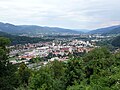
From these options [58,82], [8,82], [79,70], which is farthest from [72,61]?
[8,82]

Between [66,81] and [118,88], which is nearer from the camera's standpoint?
[118,88]

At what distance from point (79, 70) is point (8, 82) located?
569 centimetres

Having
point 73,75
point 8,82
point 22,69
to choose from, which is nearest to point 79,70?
point 73,75

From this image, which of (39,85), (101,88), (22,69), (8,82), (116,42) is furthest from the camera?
(116,42)

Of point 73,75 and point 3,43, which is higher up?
point 3,43

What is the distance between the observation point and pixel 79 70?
18.1 metres

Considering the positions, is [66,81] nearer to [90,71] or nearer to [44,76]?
[44,76]

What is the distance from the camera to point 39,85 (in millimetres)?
15391

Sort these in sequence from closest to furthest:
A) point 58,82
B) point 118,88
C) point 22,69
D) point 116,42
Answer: point 118,88
point 58,82
point 22,69
point 116,42

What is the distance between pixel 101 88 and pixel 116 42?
10708 cm

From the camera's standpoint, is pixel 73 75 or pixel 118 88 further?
pixel 73 75

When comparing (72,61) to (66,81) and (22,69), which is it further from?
(22,69)

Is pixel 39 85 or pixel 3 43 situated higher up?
pixel 3 43

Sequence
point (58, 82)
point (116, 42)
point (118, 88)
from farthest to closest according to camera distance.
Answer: point (116, 42) → point (58, 82) → point (118, 88)
